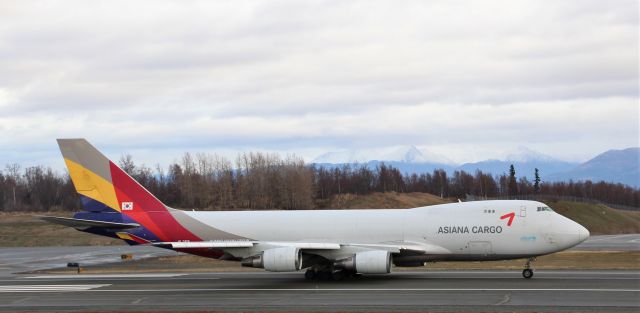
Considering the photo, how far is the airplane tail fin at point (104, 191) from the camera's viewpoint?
35938mm

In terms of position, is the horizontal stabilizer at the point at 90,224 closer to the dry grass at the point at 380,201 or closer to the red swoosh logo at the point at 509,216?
the red swoosh logo at the point at 509,216

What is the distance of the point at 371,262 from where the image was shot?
31.4 m

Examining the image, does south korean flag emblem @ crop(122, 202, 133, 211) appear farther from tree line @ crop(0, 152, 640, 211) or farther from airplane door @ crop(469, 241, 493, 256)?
tree line @ crop(0, 152, 640, 211)

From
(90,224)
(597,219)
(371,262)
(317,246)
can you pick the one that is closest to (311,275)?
(317,246)

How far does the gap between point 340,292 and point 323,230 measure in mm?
5995

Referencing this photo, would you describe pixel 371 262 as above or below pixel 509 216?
below

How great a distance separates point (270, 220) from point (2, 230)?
197 ft

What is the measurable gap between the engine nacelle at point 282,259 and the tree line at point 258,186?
81.4 metres

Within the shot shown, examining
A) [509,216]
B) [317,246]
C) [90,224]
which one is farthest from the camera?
[90,224]

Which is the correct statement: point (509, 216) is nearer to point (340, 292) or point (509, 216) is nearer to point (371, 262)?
point (371, 262)

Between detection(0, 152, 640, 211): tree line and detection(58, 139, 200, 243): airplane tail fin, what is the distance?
254 ft

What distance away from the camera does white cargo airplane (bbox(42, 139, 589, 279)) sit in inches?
1265

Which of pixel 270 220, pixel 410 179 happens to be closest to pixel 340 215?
pixel 270 220

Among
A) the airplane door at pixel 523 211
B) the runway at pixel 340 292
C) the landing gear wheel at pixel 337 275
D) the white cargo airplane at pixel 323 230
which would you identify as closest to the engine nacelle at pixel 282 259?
the white cargo airplane at pixel 323 230
